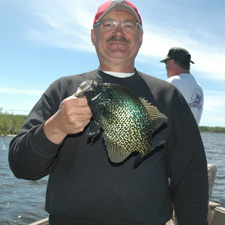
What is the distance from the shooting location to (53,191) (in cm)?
250

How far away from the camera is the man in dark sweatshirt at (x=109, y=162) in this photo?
7.69 ft

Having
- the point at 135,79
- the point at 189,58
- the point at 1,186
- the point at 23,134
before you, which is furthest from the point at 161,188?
the point at 1,186

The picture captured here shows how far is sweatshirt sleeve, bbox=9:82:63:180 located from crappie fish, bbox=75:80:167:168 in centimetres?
54

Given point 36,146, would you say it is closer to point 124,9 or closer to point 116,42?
point 116,42

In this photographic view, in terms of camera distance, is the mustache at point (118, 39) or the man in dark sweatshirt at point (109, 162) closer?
the man in dark sweatshirt at point (109, 162)

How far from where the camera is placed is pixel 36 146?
2215 mm

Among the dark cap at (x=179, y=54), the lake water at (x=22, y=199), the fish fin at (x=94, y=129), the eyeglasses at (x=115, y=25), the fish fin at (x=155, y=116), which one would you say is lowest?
the lake water at (x=22, y=199)

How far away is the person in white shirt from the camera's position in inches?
199

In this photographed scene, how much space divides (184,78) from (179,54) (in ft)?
2.85

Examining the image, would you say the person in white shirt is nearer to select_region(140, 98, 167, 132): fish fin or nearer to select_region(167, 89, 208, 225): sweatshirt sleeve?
select_region(167, 89, 208, 225): sweatshirt sleeve

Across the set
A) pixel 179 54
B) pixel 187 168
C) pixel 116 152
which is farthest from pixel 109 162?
pixel 179 54

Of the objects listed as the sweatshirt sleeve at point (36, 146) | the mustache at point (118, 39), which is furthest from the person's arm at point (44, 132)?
the mustache at point (118, 39)

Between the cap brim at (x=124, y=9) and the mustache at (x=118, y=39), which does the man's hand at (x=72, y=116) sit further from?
the cap brim at (x=124, y=9)

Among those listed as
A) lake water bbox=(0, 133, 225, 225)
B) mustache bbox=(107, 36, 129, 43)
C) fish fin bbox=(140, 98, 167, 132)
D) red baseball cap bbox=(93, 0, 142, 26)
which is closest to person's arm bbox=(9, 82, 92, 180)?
fish fin bbox=(140, 98, 167, 132)
